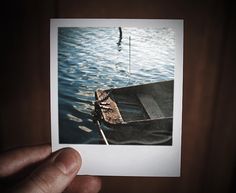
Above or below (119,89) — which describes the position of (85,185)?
below

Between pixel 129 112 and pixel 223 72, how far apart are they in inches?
6.2

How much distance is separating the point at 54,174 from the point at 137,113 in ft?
0.49

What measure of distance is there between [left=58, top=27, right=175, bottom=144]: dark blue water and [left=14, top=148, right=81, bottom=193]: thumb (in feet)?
0.14

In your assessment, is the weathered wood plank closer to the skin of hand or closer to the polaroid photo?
the polaroid photo

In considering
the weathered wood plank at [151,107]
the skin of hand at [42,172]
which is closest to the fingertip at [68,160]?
the skin of hand at [42,172]

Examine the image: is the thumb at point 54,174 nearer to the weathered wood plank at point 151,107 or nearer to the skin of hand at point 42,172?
the skin of hand at point 42,172

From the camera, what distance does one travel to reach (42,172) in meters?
0.33

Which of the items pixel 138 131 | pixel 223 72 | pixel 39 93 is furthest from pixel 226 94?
pixel 39 93

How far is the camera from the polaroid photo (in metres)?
0.40

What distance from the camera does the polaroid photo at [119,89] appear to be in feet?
1.31

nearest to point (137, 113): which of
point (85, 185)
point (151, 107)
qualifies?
point (151, 107)

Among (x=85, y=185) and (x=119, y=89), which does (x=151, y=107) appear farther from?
(x=85, y=185)

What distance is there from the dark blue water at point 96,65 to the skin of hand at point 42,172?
4cm

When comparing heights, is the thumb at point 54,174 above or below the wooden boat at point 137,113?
below
